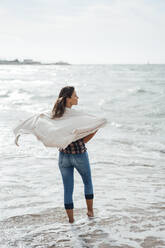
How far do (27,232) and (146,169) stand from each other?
3718 millimetres

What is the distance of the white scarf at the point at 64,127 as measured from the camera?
368 cm

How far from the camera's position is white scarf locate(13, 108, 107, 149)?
3.68 metres

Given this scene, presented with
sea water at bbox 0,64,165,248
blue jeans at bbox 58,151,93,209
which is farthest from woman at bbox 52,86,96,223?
sea water at bbox 0,64,165,248

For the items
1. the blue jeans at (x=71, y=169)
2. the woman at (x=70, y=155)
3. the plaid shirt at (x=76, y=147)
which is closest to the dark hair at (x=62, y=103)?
the woman at (x=70, y=155)

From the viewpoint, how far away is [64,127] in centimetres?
371

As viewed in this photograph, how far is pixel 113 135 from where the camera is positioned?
449 inches

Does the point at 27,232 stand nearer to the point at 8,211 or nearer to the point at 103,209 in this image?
the point at 8,211

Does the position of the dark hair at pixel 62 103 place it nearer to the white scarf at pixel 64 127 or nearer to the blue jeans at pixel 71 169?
the white scarf at pixel 64 127

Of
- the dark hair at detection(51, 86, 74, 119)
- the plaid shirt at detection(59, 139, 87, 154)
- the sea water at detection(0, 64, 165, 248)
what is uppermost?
the dark hair at detection(51, 86, 74, 119)

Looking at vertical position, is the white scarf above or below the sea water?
above

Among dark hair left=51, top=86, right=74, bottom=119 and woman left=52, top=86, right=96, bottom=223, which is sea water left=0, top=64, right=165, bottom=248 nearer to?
woman left=52, top=86, right=96, bottom=223

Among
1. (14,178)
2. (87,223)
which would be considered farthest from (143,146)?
(87,223)

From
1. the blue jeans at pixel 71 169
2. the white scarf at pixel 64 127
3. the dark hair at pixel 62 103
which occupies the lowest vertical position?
the blue jeans at pixel 71 169

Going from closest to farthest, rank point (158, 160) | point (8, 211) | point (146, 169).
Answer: point (8, 211) → point (146, 169) → point (158, 160)
